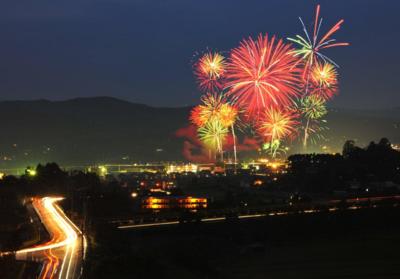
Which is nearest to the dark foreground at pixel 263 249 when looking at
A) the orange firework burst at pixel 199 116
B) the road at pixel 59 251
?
the road at pixel 59 251

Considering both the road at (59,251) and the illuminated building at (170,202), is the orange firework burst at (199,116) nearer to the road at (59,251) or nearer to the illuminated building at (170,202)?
the illuminated building at (170,202)

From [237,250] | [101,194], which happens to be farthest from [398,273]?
[101,194]

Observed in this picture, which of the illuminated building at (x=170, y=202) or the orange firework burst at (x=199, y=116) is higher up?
the orange firework burst at (x=199, y=116)

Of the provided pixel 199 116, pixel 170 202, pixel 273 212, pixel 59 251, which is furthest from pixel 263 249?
pixel 170 202

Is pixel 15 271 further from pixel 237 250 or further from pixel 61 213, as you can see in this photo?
pixel 61 213

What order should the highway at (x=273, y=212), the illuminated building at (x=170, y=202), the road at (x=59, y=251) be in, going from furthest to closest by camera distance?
the illuminated building at (x=170, y=202), the highway at (x=273, y=212), the road at (x=59, y=251)
